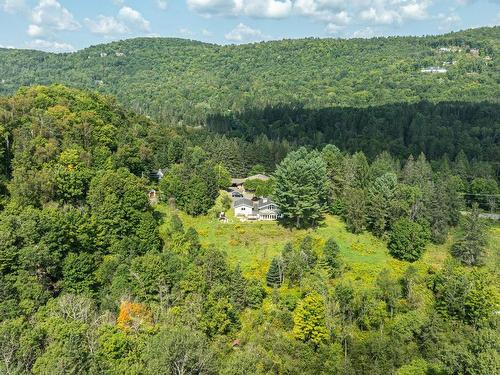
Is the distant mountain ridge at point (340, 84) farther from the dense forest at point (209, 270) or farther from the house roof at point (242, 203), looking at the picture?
the dense forest at point (209, 270)

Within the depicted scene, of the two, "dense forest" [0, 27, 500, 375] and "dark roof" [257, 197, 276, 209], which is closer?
"dense forest" [0, 27, 500, 375]

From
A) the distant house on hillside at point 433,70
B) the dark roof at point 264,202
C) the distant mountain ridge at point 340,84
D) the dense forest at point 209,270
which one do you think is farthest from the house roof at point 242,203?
the distant house on hillside at point 433,70

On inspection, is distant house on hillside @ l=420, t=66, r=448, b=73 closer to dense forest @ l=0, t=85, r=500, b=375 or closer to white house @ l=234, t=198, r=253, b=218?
dense forest @ l=0, t=85, r=500, b=375

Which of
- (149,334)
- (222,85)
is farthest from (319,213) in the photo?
(222,85)

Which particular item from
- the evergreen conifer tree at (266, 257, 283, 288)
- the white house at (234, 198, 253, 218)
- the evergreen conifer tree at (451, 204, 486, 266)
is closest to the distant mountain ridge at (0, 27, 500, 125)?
the white house at (234, 198, 253, 218)

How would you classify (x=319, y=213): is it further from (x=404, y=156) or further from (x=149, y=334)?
(x=404, y=156)

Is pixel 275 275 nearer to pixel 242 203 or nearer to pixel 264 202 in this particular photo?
pixel 242 203

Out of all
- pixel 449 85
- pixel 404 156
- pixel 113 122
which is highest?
pixel 449 85
